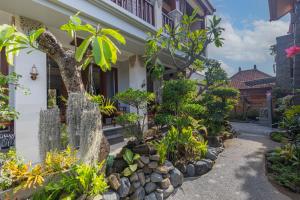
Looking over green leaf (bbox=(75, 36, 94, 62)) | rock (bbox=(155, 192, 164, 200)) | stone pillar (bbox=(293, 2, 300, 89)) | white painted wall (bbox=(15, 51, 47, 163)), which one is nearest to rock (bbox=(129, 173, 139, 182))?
rock (bbox=(155, 192, 164, 200))

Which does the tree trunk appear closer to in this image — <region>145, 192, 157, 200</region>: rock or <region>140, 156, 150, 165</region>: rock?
<region>140, 156, 150, 165</region>: rock

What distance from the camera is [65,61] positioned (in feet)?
9.73

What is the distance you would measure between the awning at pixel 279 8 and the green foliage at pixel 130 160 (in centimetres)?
1251

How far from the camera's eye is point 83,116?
8.98ft

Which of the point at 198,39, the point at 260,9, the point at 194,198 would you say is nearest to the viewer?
the point at 194,198

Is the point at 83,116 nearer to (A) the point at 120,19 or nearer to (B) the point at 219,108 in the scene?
(A) the point at 120,19

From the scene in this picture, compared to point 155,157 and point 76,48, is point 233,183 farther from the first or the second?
point 76,48

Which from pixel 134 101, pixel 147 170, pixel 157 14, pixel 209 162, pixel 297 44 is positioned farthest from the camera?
pixel 297 44

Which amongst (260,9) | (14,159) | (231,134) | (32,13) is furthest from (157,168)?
(260,9)

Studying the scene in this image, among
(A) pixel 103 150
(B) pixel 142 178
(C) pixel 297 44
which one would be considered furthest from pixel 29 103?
(C) pixel 297 44

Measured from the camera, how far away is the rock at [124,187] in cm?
339

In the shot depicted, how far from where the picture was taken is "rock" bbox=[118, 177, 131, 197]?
3.39m

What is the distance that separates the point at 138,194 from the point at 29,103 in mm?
3083

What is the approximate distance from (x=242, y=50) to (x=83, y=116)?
63.6ft
